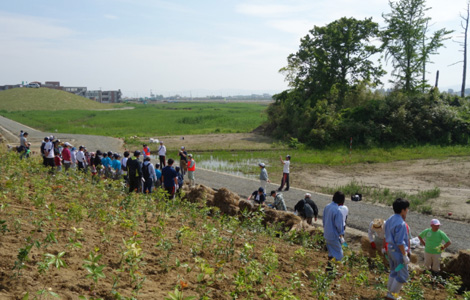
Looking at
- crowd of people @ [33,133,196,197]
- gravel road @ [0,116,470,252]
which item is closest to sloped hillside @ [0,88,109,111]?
gravel road @ [0,116,470,252]

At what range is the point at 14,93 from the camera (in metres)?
114

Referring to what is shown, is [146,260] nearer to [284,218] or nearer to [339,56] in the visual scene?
[284,218]

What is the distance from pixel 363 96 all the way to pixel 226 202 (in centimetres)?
2651

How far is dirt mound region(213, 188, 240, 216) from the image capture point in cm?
1105

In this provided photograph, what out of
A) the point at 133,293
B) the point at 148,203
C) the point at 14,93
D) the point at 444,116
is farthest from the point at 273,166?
the point at 14,93

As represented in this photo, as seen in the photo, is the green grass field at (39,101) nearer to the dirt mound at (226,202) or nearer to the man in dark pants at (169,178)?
the dirt mound at (226,202)

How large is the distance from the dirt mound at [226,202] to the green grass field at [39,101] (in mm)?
99257

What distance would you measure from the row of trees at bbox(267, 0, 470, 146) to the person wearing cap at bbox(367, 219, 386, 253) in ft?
71.6

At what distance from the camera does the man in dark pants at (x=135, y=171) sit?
35.3ft

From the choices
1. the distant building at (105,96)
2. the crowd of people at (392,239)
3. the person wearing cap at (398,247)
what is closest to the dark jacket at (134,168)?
the crowd of people at (392,239)

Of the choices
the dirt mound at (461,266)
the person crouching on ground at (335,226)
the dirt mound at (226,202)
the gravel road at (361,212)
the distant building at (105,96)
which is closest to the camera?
the person crouching on ground at (335,226)

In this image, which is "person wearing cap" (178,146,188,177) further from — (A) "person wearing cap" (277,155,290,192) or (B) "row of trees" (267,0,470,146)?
(B) "row of trees" (267,0,470,146)

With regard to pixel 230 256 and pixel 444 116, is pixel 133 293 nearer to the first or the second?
pixel 230 256

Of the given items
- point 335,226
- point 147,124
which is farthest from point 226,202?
point 147,124
